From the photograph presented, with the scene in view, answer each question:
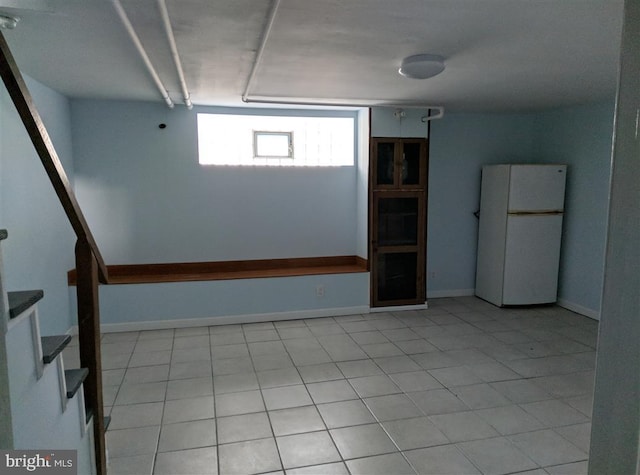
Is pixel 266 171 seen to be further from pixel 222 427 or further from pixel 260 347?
pixel 222 427

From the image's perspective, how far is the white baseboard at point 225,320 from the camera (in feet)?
14.1

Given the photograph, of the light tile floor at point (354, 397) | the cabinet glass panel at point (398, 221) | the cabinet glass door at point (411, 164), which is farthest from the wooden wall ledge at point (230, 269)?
the cabinet glass door at point (411, 164)

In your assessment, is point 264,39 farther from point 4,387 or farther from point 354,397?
point 354,397

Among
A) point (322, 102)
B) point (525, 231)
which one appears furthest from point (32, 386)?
point (525, 231)

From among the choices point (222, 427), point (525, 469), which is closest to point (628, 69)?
point (525, 469)

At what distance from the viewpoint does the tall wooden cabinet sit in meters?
4.78

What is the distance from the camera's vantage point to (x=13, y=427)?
3.89 ft

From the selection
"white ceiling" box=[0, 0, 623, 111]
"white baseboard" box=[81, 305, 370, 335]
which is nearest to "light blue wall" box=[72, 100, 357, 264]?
"white ceiling" box=[0, 0, 623, 111]

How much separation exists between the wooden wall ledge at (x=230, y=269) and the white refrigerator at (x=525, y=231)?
1.70 metres

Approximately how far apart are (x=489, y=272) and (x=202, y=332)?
358cm

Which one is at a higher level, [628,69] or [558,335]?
[628,69]

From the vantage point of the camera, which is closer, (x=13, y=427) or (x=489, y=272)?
(x=13, y=427)

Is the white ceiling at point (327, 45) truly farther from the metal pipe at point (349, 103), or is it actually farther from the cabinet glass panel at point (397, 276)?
the cabinet glass panel at point (397, 276)

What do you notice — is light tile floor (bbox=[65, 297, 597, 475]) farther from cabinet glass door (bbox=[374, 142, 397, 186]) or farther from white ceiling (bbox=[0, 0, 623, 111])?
white ceiling (bbox=[0, 0, 623, 111])
